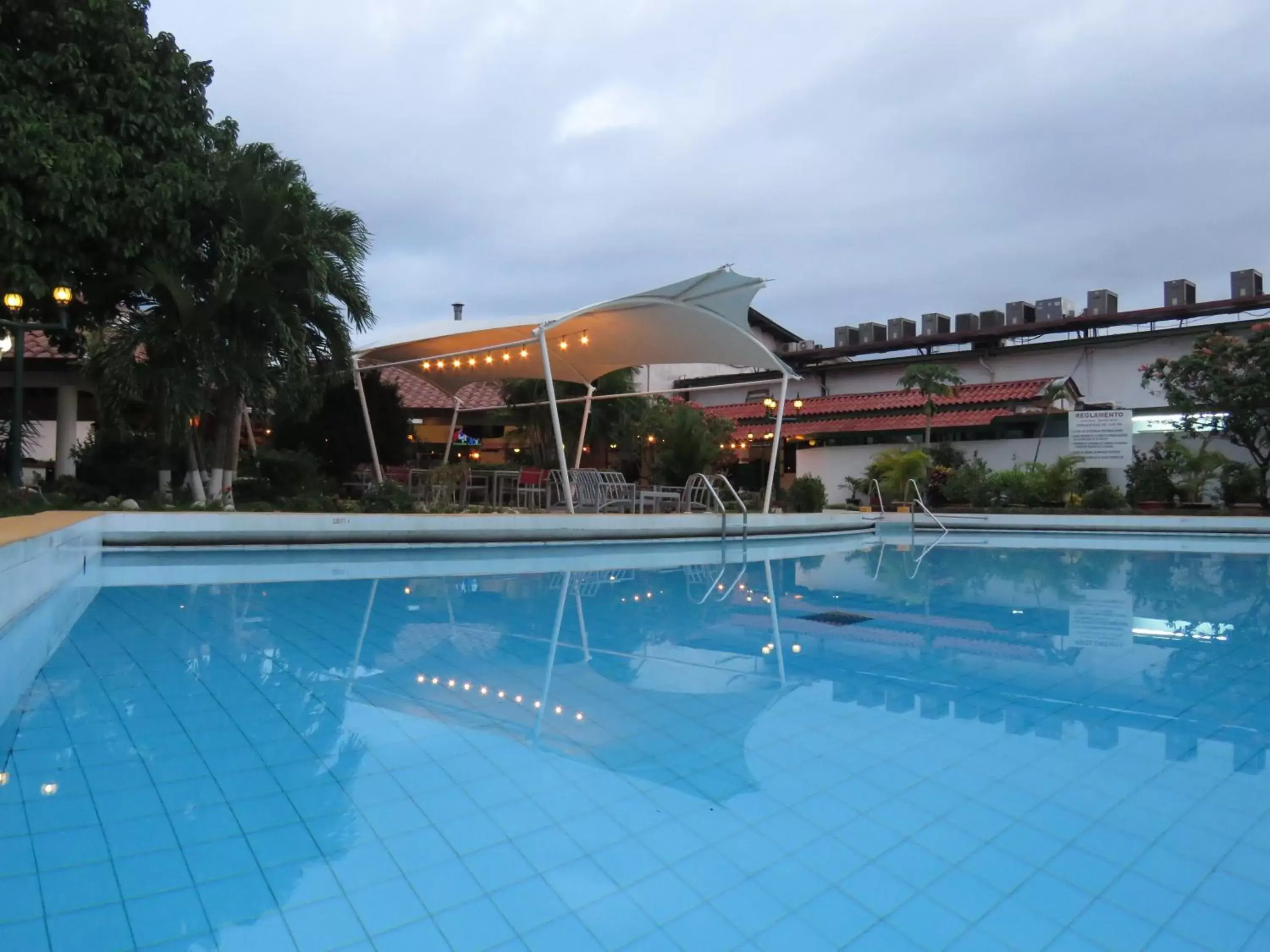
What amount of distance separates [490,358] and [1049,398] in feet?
65.6

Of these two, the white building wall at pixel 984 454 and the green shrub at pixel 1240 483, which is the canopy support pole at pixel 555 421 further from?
the green shrub at pixel 1240 483

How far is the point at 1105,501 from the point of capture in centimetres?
2233

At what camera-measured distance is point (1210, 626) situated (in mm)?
7266

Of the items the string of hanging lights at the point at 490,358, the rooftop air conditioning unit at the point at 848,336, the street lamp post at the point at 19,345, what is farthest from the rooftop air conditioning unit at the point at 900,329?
the street lamp post at the point at 19,345

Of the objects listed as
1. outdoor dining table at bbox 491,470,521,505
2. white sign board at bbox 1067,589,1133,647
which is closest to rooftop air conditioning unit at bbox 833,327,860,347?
outdoor dining table at bbox 491,470,521,505

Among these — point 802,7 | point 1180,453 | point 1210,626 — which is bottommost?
point 1210,626

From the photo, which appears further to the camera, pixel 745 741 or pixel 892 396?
pixel 892 396

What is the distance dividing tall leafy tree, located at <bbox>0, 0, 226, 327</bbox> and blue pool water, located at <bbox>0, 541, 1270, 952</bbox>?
5.55 metres

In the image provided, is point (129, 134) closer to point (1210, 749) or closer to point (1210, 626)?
point (1210, 749)

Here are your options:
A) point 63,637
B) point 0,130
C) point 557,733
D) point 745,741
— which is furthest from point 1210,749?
point 0,130

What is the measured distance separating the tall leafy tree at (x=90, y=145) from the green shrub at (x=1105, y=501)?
72.3ft

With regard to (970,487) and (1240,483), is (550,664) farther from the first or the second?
(1240,483)

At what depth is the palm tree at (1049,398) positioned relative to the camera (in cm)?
2684

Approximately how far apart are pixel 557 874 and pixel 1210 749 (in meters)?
3.16
